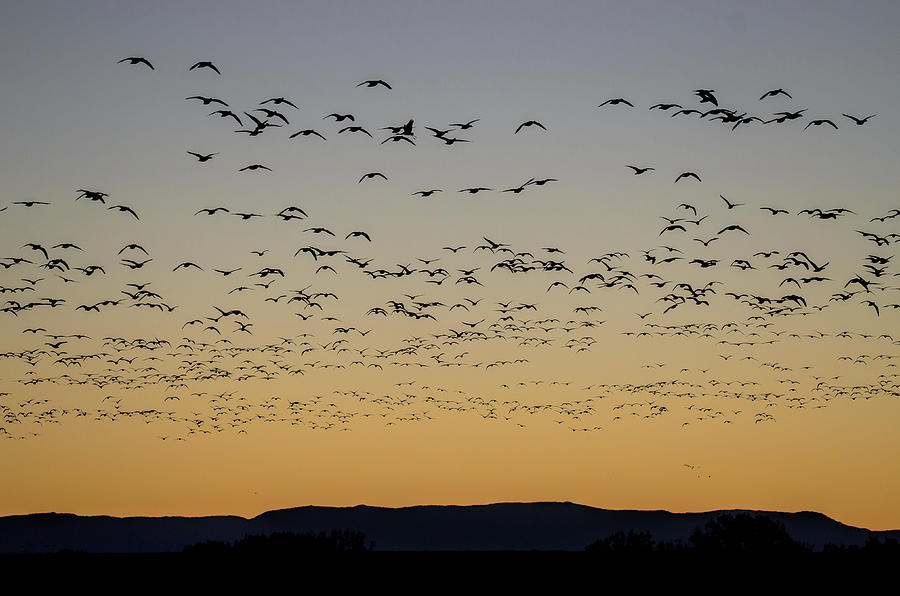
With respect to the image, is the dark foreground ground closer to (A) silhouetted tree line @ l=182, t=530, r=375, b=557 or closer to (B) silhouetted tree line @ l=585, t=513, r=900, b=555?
(A) silhouetted tree line @ l=182, t=530, r=375, b=557

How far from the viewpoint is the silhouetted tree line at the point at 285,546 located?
307 ft

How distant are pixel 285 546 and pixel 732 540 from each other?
5120 cm

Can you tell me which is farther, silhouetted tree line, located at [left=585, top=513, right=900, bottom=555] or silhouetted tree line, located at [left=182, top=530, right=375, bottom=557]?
silhouetted tree line, located at [left=585, top=513, right=900, bottom=555]

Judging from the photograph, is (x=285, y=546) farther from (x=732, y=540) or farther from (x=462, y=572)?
(x=732, y=540)

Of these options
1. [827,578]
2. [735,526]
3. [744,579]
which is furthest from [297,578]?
[735,526]

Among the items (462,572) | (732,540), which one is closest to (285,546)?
(462,572)

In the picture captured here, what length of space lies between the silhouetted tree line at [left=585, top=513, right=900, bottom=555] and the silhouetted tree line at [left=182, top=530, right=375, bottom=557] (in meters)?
21.8

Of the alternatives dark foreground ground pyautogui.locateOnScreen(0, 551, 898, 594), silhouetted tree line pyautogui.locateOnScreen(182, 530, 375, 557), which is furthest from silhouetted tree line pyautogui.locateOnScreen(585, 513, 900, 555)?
silhouetted tree line pyautogui.locateOnScreen(182, 530, 375, 557)

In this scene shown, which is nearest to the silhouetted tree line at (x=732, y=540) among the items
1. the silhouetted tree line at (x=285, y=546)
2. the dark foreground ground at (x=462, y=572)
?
the dark foreground ground at (x=462, y=572)

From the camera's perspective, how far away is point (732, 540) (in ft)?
410

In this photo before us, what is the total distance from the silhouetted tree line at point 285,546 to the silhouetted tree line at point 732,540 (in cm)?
2183

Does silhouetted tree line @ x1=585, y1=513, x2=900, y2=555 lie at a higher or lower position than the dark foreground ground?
higher

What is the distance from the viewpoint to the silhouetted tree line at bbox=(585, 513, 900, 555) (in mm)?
103625

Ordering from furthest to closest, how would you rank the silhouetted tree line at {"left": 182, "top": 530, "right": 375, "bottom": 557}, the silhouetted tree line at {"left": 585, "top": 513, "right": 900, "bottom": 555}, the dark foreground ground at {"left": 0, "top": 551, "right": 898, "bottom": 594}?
the silhouetted tree line at {"left": 585, "top": 513, "right": 900, "bottom": 555}, the silhouetted tree line at {"left": 182, "top": 530, "right": 375, "bottom": 557}, the dark foreground ground at {"left": 0, "top": 551, "right": 898, "bottom": 594}
